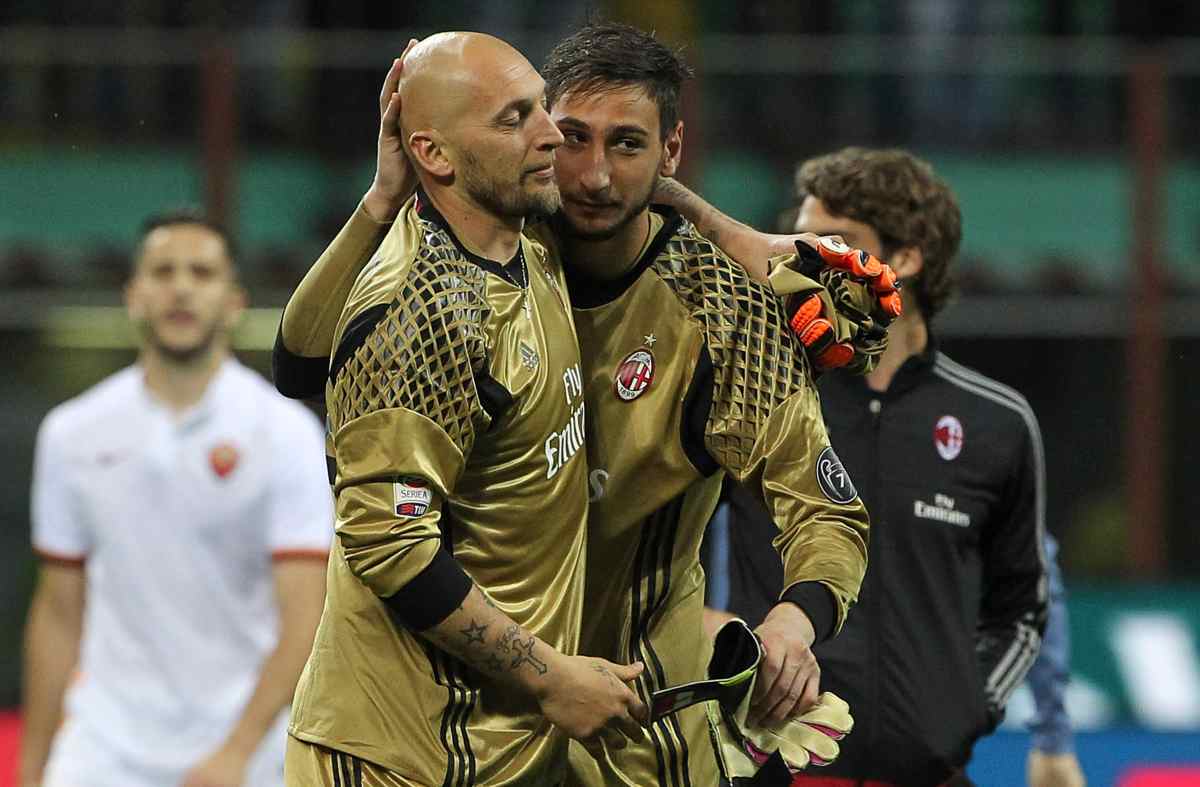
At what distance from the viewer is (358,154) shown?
9406 millimetres

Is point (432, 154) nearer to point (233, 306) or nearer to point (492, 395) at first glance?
point (492, 395)

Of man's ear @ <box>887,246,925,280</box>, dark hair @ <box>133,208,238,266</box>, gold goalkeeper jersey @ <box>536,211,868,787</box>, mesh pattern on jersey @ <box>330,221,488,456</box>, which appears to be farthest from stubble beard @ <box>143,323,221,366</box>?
mesh pattern on jersey @ <box>330,221,488,456</box>

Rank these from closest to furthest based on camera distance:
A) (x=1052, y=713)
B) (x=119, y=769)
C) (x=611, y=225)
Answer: (x=611, y=225), (x=1052, y=713), (x=119, y=769)

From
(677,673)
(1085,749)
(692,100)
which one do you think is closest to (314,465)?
(677,673)

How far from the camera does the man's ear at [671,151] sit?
3.02 metres

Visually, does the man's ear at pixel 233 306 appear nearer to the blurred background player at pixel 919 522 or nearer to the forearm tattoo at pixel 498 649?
the blurred background player at pixel 919 522

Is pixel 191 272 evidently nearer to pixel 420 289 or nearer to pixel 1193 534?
pixel 420 289

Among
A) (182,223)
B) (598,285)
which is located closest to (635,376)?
(598,285)

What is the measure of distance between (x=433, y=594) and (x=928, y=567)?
146 cm

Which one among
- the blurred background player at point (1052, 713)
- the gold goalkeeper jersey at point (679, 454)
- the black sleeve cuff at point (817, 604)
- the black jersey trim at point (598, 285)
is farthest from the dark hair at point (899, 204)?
the black sleeve cuff at point (817, 604)

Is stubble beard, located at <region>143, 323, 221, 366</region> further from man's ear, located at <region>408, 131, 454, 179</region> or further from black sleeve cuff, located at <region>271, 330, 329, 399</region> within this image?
man's ear, located at <region>408, 131, 454, 179</region>

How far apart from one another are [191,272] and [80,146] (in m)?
4.62

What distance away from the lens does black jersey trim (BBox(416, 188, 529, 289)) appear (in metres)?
2.77

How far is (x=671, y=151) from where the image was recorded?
10.0ft
